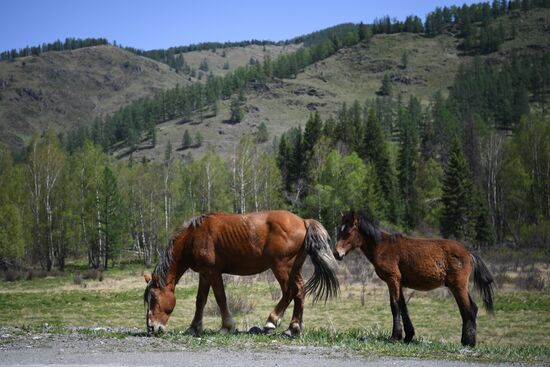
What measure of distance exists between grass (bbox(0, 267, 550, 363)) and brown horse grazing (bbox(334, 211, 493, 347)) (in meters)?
0.57

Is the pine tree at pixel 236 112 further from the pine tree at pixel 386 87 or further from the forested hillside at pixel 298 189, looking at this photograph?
the forested hillside at pixel 298 189

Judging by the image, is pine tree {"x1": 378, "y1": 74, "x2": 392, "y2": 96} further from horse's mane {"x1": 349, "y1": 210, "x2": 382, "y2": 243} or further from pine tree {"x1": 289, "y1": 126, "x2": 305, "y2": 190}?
horse's mane {"x1": 349, "y1": 210, "x2": 382, "y2": 243}

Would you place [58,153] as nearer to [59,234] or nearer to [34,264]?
[59,234]

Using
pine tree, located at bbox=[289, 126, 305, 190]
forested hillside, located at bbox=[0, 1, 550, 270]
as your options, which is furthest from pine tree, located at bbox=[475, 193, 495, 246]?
pine tree, located at bbox=[289, 126, 305, 190]

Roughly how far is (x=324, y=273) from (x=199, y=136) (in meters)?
144

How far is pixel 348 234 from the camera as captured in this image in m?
9.97

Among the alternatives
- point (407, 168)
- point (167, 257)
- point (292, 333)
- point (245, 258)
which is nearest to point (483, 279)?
point (292, 333)

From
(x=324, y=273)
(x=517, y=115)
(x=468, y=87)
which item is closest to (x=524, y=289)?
(x=324, y=273)

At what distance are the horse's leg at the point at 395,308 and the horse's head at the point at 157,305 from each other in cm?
411

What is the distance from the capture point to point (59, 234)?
4881cm

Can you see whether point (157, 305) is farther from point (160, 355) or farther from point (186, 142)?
point (186, 142)

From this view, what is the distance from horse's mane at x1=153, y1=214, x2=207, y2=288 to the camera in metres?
10.1

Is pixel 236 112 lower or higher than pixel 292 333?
higher

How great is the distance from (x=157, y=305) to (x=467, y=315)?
5.76 meters
